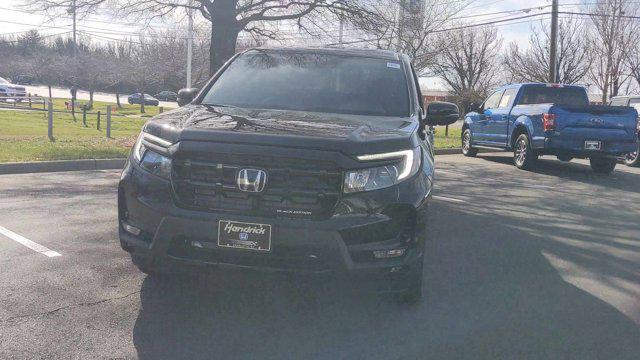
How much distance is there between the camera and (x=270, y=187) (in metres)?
3.37

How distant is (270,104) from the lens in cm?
457

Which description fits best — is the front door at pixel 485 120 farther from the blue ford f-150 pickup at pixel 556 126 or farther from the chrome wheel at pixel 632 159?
the chrome wheel at pixel 632 159

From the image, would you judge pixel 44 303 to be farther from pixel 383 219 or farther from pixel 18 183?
pixel 18 183

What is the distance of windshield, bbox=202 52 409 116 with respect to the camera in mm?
4582

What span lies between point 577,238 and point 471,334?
3426mm

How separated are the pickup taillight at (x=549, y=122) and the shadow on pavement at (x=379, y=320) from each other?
742 centimetres

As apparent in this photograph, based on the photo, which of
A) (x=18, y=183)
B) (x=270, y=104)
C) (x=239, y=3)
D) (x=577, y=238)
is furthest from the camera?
(x=239, y=3)

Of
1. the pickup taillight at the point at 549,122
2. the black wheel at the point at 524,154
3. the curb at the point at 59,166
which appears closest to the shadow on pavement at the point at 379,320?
the curb at the point at 59,166

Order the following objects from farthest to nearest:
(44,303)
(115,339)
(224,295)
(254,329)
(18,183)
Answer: (18,183), (224,295), (44,303), (254,329), (115,339)

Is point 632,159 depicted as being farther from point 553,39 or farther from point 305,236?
point 305,236

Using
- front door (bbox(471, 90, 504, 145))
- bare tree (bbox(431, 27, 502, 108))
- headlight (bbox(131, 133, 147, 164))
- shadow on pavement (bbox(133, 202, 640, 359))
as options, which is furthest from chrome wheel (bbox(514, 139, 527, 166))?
bare tree (bbox(431, 27, 502, 108))

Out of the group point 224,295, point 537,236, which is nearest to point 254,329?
point 224,295

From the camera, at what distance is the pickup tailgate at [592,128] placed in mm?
11695

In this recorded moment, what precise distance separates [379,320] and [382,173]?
0.97 m
